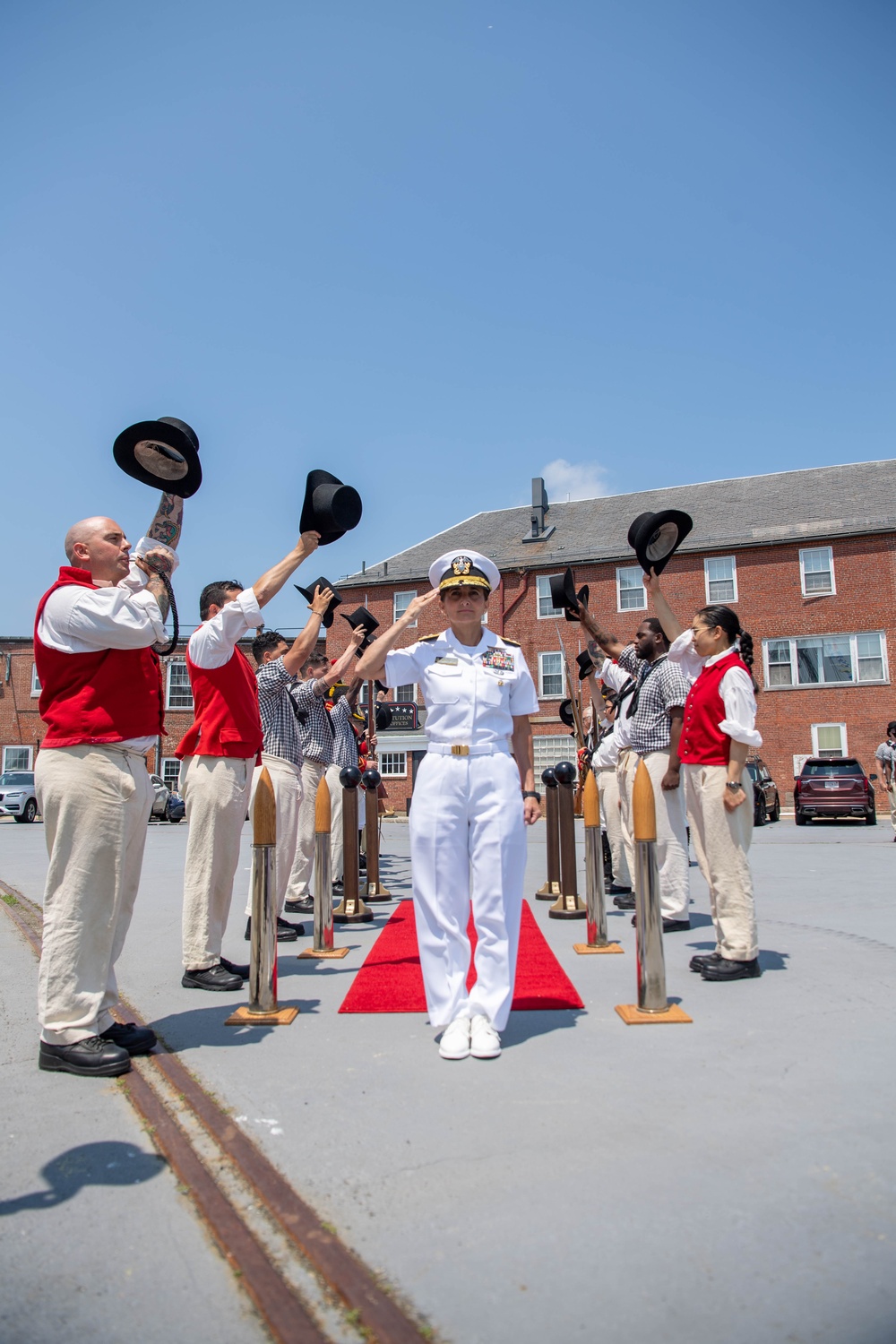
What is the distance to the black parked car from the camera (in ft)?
69.3

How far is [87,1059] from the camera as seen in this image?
136 inches

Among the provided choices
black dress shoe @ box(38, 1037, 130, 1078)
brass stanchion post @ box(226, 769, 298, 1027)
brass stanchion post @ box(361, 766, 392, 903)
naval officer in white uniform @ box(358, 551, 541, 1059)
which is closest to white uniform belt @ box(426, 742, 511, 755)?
naval officer in white uniform @ box(358, 551, 541, 1059)

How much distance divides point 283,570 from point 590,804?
2.59 meters

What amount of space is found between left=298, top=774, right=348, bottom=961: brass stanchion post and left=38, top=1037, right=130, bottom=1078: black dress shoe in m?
2.07

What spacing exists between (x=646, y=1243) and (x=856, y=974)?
10.9 feet

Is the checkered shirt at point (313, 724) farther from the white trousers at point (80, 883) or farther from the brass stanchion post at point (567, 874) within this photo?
the white trousers at point (80, 883)

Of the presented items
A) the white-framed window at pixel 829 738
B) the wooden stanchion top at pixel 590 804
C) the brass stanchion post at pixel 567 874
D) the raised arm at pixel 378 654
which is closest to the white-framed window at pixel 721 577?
the white-framed window at pixel 829 738

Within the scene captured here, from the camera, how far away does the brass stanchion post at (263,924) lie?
414 cm

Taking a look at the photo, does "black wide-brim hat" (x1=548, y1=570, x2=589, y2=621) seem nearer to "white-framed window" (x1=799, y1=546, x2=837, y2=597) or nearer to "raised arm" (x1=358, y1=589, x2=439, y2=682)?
"raised arm" (x1=358, y1=589, x2=439, y2=682)

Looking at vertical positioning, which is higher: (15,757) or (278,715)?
(15,757)

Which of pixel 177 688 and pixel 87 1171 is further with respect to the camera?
pixel 177 688

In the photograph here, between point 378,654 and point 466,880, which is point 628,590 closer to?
point 378,654

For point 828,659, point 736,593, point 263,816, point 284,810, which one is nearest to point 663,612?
point 263,816

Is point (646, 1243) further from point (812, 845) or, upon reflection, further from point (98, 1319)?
point (812, 845)
